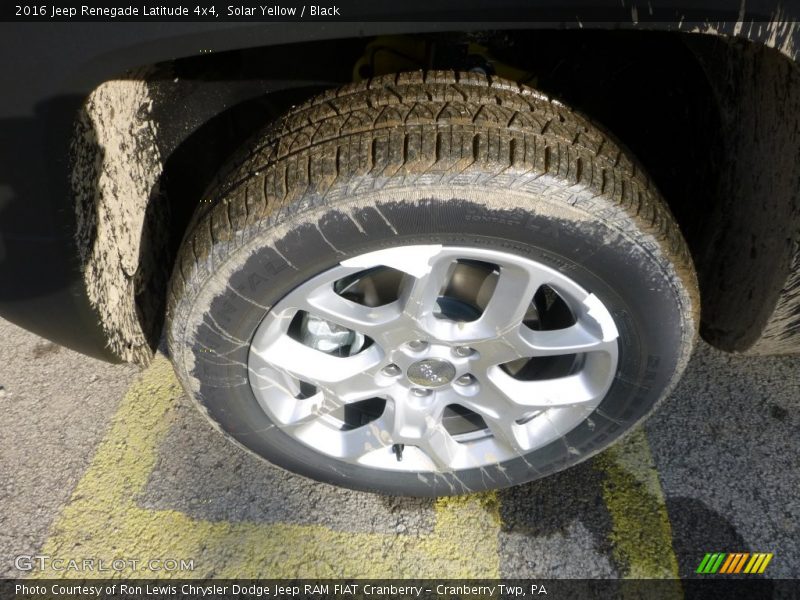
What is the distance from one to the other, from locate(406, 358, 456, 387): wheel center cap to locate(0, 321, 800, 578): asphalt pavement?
1.52ft

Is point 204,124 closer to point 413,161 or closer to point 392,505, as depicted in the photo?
point 413,161

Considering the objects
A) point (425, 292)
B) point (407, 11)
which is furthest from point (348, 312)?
point (407, 11)

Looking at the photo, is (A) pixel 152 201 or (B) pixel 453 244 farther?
(A) pixel 152 201

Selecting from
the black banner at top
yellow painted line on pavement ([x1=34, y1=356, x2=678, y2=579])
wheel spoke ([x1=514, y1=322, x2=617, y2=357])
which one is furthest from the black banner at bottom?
the black banner at top

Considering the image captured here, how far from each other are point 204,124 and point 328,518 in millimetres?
1136

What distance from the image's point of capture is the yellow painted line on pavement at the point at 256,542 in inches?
68.7

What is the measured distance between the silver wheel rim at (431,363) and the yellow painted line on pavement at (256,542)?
0.69ft

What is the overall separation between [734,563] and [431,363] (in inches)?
39.9

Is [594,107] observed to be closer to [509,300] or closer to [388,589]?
[509,300]

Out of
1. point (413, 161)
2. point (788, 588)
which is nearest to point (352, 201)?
point (413, 161)

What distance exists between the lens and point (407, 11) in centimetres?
113

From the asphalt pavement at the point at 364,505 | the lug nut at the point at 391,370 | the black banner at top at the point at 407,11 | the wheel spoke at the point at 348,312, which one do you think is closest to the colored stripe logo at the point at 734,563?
the asphalt pavement at the point at 364,505

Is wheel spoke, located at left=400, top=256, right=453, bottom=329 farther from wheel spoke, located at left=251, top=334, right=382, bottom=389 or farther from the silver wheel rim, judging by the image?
wheel spoke, located at left=251, top=334, right=382, bottom=389

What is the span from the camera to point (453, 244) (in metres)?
1.34
